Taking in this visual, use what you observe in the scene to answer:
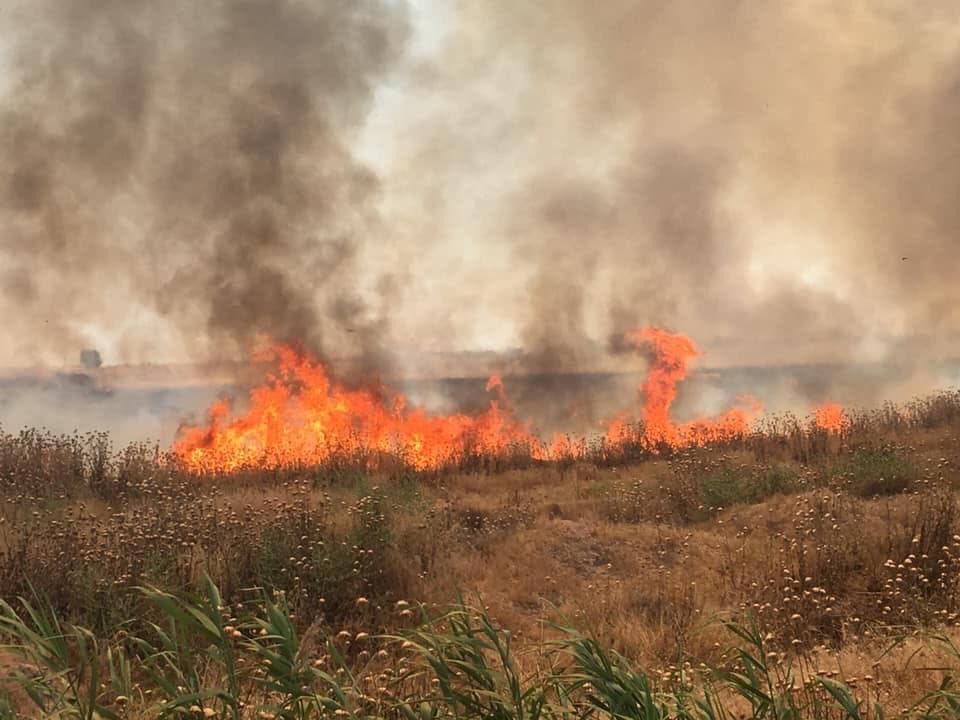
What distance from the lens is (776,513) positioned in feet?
29.0

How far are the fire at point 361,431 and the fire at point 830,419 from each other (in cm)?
146

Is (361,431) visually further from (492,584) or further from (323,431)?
(492,584)

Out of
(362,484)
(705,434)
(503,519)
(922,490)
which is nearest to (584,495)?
(503,519)

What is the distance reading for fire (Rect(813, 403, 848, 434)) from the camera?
14.5 metres

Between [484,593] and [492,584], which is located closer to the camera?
[484,593]

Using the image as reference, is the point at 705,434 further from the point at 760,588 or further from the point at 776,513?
the point at 760,588

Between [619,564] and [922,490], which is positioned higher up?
[922,490]

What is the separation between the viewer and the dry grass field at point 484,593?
2.71m

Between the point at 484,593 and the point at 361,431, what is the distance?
9317mm

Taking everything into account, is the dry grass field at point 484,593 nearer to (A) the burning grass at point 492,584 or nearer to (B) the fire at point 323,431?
(A) the burning grass at point 492,584

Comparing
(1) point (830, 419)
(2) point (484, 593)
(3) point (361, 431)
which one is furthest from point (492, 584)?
(1) point (830, 419)

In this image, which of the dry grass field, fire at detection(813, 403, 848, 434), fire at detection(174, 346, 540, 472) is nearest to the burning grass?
the dry grass field

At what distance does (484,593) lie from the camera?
21.8ft

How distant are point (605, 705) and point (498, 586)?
4377mm
